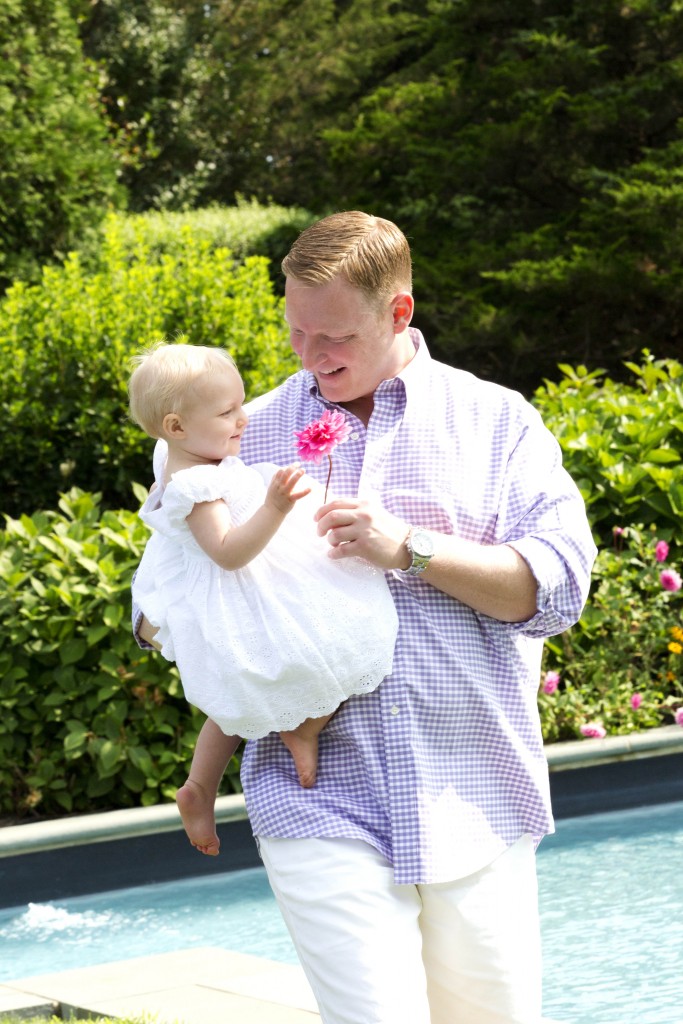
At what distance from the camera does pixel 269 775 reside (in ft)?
6.78

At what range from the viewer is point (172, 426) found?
2.18m

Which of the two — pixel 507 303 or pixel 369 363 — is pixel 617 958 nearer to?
pixel 369 363

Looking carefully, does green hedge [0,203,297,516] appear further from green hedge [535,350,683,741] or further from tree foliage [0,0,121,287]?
Result: tree foliage [0,0,121,287]

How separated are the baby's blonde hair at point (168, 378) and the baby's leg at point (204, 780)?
0.51 m

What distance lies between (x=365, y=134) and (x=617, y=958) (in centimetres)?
1358

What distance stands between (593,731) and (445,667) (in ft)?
11.7

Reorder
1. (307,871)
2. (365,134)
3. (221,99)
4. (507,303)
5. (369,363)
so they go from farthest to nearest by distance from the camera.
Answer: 1. (221,99)
2. (365,134)
3. (507,303)
4. (369,363)
5. (307,871)

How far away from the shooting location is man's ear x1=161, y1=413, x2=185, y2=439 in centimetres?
216

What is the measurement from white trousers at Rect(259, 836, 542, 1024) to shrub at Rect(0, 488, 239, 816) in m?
3.08

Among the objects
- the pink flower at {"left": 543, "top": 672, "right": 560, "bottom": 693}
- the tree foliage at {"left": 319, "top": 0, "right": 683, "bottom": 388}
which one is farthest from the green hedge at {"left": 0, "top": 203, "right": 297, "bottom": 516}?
the tree foliage at {"left": 319, "top": 0, "right": 683, "bottom": 388}

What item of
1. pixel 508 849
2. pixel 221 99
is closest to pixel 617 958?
pixel 508 849

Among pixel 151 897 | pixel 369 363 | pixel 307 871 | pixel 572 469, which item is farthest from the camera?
pixel 572 469

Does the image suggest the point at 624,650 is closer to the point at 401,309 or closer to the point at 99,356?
the point at 99,356

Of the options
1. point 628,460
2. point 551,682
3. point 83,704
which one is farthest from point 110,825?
point 628,460
